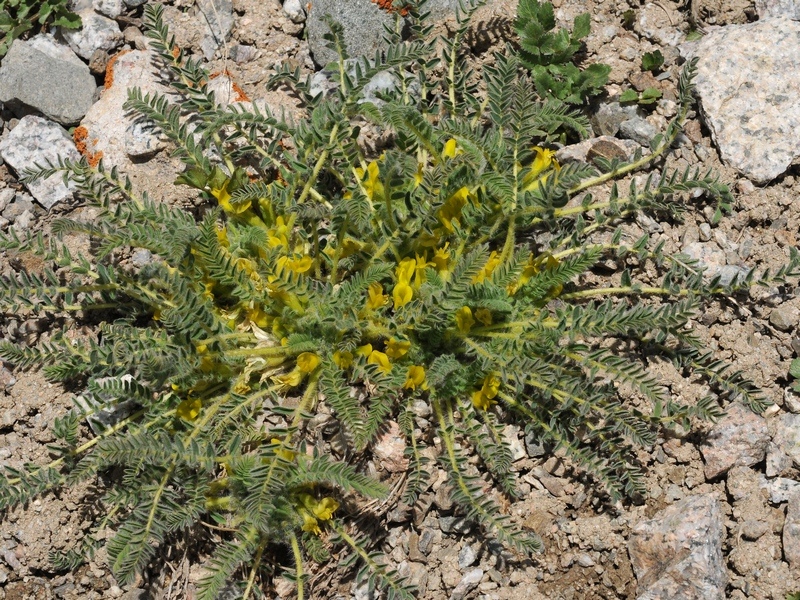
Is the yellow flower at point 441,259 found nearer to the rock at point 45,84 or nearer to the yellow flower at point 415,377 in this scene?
the yellow flower at point 415,377

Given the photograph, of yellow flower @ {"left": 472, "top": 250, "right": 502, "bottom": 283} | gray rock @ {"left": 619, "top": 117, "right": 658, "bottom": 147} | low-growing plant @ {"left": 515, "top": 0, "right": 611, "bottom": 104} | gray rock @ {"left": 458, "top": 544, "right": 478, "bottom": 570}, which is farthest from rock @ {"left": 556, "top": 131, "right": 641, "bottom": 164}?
gray rock @ {"left": 458, "top": 544, "right": 478, "bottom": 570}

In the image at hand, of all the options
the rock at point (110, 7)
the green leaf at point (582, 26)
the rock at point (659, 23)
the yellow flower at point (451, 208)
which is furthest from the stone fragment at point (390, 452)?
the rock at point (110, 7)

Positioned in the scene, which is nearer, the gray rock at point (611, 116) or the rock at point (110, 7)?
the gray rock at point (611, 116)

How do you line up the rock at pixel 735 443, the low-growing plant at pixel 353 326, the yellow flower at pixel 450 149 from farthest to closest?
the yellow flower at pixel 450 149
the rock at pixel 735 443
the low-growing plant at pixel 353 326

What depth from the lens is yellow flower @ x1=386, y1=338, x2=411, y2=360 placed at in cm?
323

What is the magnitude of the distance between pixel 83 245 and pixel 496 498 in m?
2.16

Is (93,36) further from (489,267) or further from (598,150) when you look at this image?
(598,150)

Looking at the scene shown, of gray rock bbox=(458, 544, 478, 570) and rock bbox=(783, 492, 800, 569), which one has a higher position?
rock bbox=(783, 492, 800, 569)

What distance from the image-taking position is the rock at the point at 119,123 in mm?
3826

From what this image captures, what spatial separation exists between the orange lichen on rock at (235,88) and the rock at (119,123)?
26 cm

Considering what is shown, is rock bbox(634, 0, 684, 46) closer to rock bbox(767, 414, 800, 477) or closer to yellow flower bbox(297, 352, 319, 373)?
rock bbox(767, 414, 800, 477)

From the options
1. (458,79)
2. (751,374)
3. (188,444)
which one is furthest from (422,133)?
(751,374)

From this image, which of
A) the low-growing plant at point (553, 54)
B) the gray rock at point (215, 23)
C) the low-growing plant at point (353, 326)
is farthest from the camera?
the gray rock at point (215, 23)

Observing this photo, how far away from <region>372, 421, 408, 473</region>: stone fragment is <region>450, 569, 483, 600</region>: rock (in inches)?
19.2
